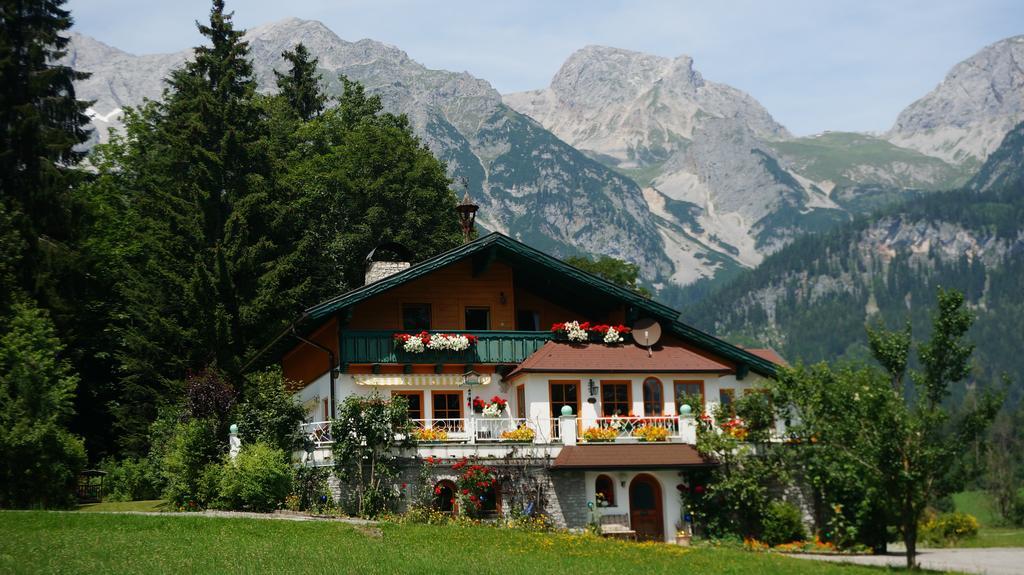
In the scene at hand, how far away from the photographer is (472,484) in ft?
97.3

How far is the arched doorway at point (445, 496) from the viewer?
3014cm

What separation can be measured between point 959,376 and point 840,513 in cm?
810

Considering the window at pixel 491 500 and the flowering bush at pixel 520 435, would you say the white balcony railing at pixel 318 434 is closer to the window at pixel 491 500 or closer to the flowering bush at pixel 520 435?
the window at pixel 491 500

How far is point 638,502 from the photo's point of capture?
31.7 meters

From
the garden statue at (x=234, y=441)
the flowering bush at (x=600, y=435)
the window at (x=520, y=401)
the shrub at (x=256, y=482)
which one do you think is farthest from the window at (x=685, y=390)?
the garden statue at (x=234, y=441)

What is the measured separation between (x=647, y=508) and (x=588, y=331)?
646cm

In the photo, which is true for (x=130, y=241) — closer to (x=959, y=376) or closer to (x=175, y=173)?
(x=175, y=173)

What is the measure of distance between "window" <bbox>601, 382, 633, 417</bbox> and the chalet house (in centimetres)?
5

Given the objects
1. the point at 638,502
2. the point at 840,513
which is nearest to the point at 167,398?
the point at 638,502

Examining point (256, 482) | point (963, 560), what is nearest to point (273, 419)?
point (256, 482)

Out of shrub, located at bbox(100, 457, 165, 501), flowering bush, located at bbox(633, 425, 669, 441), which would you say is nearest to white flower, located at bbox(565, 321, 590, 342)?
flowering bush, located at bbox(633, 425, 669, 441)

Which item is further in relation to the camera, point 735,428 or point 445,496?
point 735,428

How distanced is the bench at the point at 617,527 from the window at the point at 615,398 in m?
4.21

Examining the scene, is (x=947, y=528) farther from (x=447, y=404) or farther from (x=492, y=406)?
(x=447, y=404)
